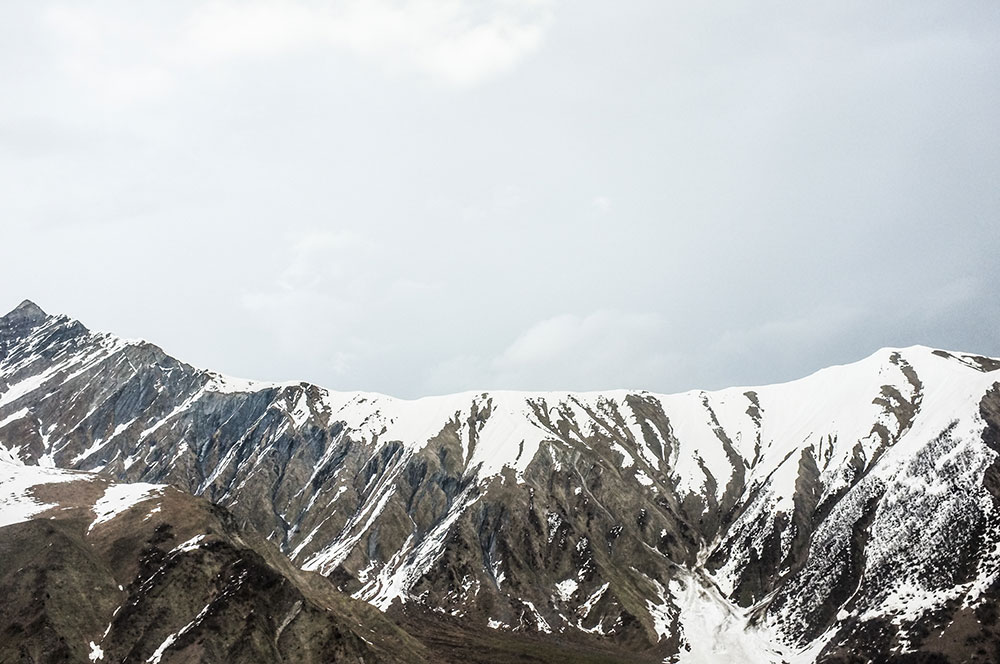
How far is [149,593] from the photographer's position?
108438 mm

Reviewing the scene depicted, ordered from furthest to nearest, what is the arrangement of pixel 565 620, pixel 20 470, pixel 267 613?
pixel 565 620 → pixel 20 470 → pixel 267 613

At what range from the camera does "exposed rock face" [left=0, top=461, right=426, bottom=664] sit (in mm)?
100500

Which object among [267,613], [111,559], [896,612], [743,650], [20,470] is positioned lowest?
[743,650]

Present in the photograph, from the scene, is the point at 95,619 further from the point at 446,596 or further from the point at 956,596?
the point at 956,596

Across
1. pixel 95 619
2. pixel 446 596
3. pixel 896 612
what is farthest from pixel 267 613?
pixel 896 612

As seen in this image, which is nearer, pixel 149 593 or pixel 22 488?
pixel 149 593

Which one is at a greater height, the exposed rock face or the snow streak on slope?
the snow streak on slope

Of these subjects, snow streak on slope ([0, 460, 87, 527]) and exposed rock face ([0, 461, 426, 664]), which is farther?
snow streak on slope ([0, 460, 87, 527])

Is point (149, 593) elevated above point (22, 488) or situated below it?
below

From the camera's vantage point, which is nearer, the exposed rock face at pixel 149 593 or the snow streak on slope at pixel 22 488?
the exposed rock face at pixel 149 593

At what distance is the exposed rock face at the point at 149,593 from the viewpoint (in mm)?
100500

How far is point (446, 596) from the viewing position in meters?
198

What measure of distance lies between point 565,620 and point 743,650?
45781 millimetres

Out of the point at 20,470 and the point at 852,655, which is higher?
the point at 20,470
